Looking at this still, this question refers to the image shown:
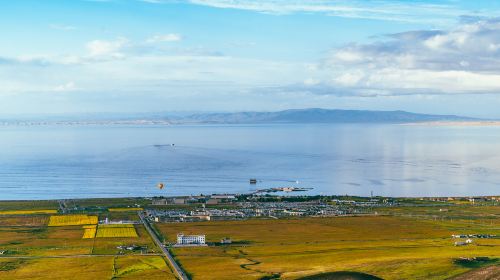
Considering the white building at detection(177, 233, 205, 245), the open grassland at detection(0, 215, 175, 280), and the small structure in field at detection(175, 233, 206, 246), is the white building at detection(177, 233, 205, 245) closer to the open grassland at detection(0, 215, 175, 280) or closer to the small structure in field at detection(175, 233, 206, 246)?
the small structure in field at detection(175, 233, 206, 246)

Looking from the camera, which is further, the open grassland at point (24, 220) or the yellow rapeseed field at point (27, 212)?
the yellow rapeseed field at point (27, 212)

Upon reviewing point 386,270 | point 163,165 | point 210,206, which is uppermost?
point 163,165

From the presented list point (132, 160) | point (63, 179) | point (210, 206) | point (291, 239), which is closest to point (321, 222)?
point (291, 239)

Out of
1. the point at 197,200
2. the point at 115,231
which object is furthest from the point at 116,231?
the point at 197,200

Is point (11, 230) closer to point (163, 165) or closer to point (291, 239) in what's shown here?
point (291, 239)

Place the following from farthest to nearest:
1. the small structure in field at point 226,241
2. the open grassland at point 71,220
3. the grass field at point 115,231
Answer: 1. the open grassland at point 71,220
2. the grass field at point 115,231
3. the small structure in field at point 226,241

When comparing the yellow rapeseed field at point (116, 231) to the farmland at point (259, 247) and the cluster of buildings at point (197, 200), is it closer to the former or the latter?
the farmland at point (259, 247)

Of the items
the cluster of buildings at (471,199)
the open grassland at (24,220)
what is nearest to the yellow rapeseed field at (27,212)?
the open grassland at (24,220)
